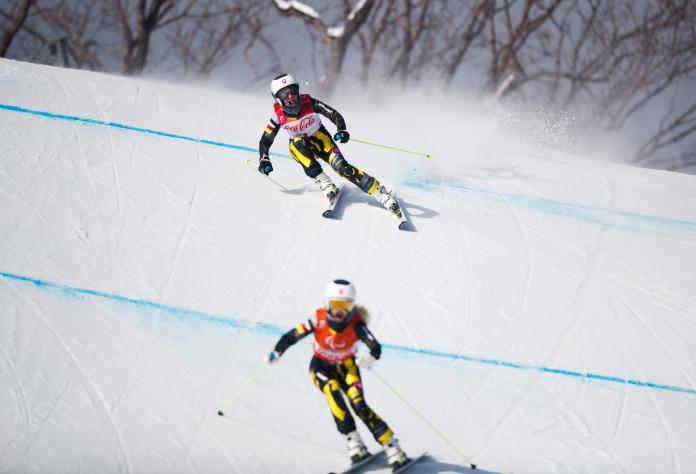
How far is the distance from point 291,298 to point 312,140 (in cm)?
182

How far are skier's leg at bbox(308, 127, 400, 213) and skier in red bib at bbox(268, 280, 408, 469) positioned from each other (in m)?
→ 2.88

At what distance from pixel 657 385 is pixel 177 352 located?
12.0ft

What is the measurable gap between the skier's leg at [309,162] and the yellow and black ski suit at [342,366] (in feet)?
9.84

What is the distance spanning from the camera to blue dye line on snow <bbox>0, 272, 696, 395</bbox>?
5.79m

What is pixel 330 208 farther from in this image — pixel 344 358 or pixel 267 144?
pixel 344 358

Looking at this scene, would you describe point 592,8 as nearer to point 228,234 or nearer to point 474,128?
point 474,128

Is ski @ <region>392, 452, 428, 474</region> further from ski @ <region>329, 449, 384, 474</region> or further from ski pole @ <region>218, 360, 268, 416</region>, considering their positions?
ski pole @ <region>218, 360, 268, 416</region>

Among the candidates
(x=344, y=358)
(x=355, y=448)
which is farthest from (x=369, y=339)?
(x=355, y=448)

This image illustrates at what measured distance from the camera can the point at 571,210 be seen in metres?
8.50

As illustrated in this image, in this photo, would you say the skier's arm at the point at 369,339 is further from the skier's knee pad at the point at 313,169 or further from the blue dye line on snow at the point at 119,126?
the blue dye line on snow at the point at 119,126

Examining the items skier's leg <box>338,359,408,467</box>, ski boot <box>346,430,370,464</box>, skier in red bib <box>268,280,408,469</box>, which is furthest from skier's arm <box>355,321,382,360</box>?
ski boot <box>346,430,370,464</box>

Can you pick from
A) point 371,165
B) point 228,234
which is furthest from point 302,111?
point 371,165

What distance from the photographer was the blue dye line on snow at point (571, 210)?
835cm

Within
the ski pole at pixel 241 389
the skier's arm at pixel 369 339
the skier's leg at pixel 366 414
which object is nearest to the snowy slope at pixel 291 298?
the ski pole at pixel 241 389
